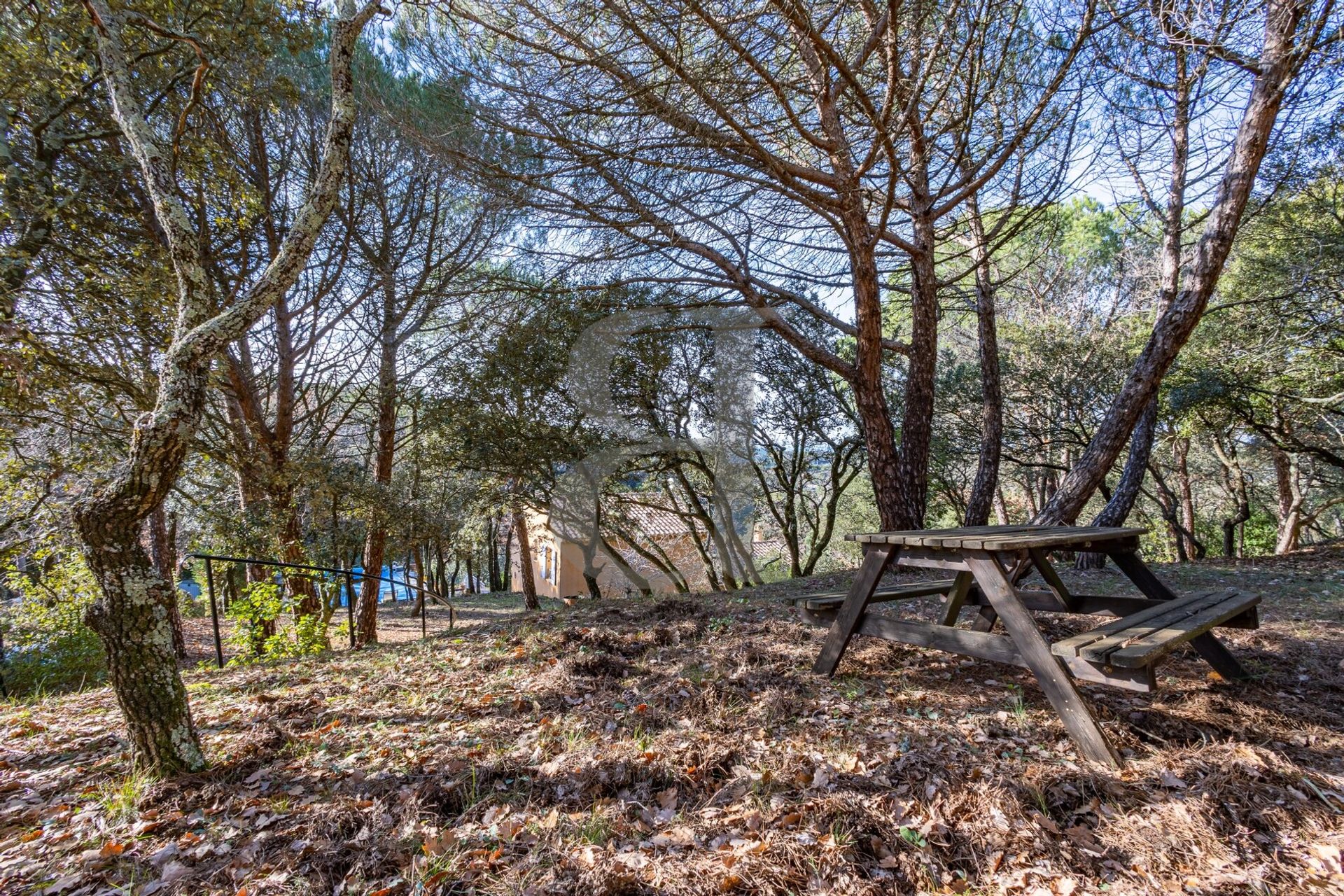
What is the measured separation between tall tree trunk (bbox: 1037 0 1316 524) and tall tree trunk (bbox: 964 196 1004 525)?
78 centimetres

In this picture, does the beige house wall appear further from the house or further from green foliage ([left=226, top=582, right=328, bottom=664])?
green foliage ([left=226, top=582, right=328, bottom=664])

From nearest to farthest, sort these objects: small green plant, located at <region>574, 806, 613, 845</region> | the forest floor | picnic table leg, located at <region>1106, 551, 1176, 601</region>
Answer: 1. the forest floor
2. small green plant, located at <region>574, 806, 613, 845</region>
3. picnic table leg, located at <region>1106, 551, 1176, 601</region>

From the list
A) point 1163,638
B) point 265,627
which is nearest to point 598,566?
point 265,627

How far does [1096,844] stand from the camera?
1557 mm

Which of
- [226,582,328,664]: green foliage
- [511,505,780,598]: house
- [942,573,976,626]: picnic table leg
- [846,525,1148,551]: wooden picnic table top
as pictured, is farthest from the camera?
[511,505,780,598]: house

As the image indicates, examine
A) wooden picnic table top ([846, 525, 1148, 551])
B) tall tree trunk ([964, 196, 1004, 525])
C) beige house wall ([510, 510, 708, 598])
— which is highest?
tall tree trunk ([964, 196, 1004, 525])

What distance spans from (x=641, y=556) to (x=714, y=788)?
8979 mm

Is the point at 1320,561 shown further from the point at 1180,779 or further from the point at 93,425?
the point at 93,425

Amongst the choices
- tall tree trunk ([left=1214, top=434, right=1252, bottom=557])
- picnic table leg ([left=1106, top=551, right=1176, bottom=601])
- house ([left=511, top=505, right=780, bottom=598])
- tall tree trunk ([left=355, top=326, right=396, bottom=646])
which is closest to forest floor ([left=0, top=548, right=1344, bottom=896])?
picnic table leg ([left=1106, top=551, right=1176, bottom=601])

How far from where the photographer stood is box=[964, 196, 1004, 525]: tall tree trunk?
6.19m

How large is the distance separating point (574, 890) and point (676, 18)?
504cm

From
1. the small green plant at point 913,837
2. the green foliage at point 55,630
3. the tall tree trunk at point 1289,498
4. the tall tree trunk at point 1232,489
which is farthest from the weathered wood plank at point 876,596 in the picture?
the tall tree trunk at point 1289,498

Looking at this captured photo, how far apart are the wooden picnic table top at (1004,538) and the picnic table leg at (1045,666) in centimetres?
8

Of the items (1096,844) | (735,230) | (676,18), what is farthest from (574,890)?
(735,230)
